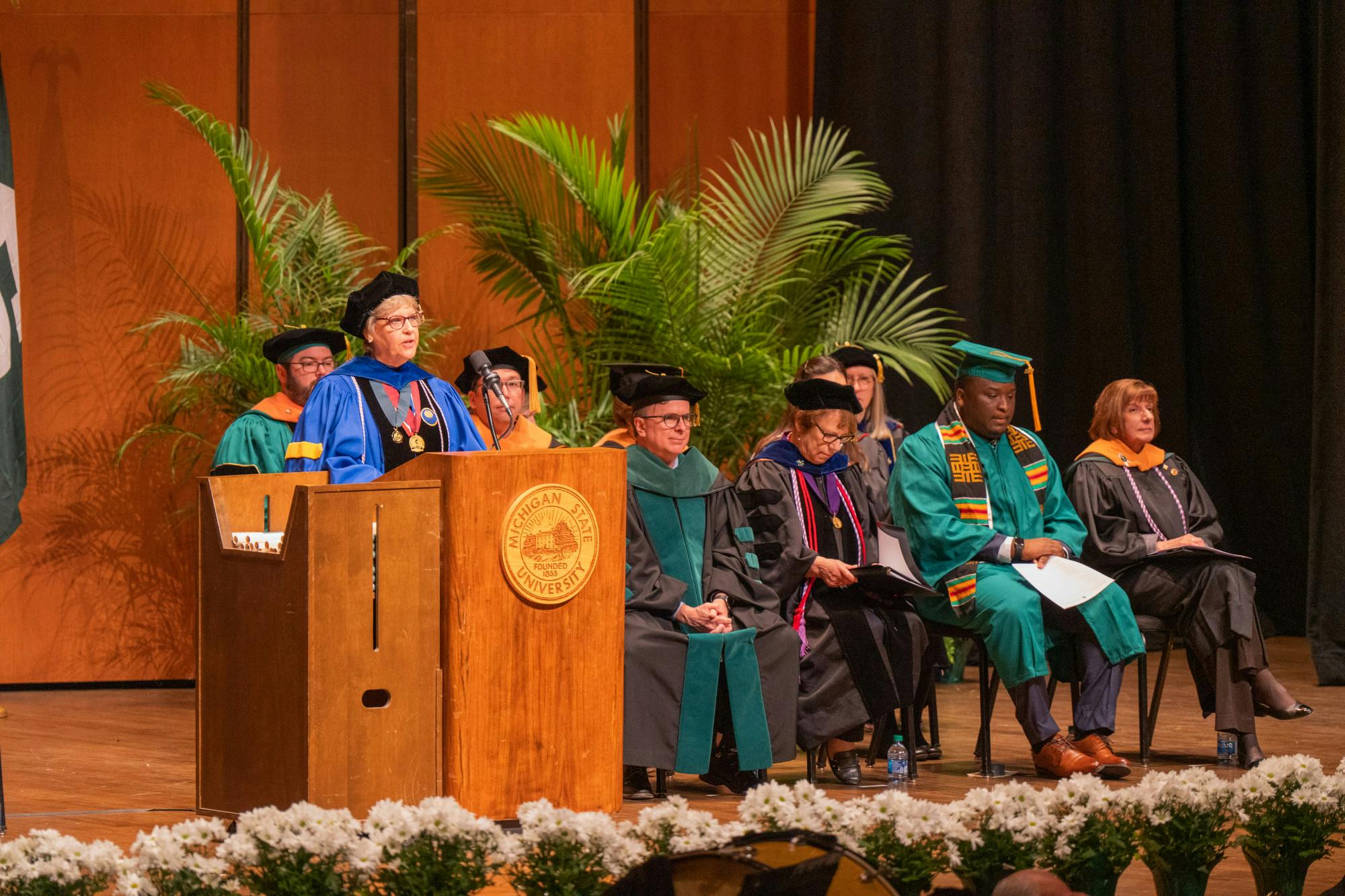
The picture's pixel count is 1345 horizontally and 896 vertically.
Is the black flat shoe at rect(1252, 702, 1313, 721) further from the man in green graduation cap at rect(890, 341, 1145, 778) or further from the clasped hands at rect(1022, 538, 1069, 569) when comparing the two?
the clasped hands at rect(1022, 538, 1069, 569)

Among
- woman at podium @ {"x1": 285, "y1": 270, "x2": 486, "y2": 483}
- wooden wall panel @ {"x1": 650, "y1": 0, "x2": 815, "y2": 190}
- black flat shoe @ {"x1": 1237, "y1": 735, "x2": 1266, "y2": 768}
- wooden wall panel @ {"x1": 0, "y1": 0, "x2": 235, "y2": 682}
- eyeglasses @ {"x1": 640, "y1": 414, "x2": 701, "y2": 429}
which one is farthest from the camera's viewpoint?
wooden wall panel @ {"x1": 650, "y1": 0, "x2": 815, "y2": 190}

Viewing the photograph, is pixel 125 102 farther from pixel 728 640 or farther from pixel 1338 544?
pixel 1338 544

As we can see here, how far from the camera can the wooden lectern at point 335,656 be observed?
3.52 meters

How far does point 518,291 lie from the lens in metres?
7.21

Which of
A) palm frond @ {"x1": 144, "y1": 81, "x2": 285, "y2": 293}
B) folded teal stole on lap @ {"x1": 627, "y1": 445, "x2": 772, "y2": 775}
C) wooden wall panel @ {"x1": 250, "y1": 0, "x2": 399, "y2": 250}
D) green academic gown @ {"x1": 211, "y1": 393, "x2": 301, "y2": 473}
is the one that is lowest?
folded teal stole on lap @ {"x1": 627, "y1": 445, "x2": 772, "y2": 775}

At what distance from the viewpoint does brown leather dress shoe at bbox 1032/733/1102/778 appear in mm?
5027

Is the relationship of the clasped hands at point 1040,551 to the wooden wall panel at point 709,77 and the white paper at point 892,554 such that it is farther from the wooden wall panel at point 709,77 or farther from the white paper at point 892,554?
the wooden wall panel at point 709,77

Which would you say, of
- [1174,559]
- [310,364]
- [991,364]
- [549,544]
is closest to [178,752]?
[310,364]

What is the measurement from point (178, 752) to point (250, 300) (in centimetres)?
257

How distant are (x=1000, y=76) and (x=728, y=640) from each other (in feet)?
15.7

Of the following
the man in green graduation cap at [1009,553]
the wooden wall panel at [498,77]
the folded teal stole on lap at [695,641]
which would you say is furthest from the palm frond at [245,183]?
the man in green graduation cap at [1009,553]

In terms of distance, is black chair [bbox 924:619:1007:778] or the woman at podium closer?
the woman at podium

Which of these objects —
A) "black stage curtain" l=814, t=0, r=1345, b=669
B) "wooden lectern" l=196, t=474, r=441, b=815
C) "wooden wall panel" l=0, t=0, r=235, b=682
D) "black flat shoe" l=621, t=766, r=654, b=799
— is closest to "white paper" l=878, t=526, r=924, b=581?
"black flat shoe" l=621, t=766, r=654, b=799

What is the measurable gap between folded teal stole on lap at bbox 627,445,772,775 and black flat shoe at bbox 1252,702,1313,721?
1703 mm
